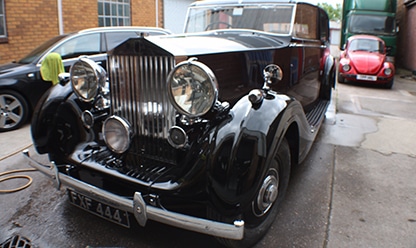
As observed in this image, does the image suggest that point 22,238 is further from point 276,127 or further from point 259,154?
point 276,127

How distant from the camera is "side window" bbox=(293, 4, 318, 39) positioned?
383 cm

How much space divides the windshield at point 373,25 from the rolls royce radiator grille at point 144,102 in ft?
41.5

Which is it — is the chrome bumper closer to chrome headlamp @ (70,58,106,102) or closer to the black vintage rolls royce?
the black vintage rolls royce

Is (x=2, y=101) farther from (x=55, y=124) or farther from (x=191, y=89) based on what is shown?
(x=191, y=89)

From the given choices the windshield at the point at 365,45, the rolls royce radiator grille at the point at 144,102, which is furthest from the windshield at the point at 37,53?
the windshield at the point at 365,45

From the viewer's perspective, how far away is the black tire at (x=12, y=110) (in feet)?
16.1

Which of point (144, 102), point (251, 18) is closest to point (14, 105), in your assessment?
point (144, 102)

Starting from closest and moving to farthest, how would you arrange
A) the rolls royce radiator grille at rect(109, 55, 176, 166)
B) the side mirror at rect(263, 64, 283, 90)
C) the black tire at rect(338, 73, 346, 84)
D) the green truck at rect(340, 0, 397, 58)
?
the rolls royce radiator grille at rect(109, 55, 176, 166) → the side mirror at rect(263, 64, 283, 90) → the black tire at rect(338, 73, 346, 84) → the green truck at rect(340, 0, 397, 58)

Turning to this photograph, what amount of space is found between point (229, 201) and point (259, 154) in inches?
13.0

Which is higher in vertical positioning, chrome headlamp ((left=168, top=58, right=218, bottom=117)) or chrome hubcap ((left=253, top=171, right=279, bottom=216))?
chrome headlamp ((left=168, top=58, right=218, bottom=117))

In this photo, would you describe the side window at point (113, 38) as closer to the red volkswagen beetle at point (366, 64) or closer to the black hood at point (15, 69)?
the black hood at point (15, 69)

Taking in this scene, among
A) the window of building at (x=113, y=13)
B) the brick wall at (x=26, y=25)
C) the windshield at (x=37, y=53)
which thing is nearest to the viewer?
the windshield at (x=37, y=53)

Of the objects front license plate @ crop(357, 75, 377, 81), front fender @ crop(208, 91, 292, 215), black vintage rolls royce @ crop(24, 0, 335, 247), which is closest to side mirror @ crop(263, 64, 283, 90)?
black vintage rolls royce @ crop(24, 0, 335, 247)

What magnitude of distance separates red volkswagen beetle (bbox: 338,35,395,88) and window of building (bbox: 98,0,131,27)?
6959mm
